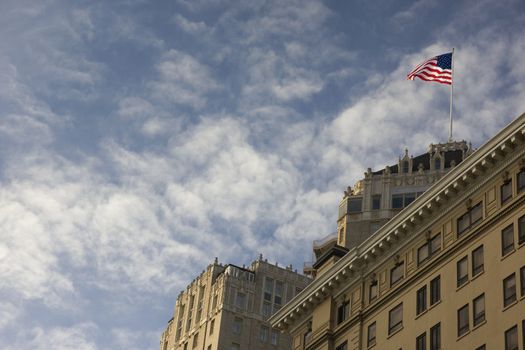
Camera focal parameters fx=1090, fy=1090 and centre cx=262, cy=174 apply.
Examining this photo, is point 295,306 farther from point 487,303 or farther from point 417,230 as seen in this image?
point 487,303

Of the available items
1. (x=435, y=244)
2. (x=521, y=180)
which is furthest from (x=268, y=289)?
(x=521, y=180)

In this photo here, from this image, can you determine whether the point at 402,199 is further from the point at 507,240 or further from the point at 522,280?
the point at 522,280

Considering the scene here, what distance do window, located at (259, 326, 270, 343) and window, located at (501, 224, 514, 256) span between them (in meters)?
68.6

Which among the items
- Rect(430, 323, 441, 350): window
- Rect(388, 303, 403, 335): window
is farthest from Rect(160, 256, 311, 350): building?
Rect(430, 323, 441, 350): window

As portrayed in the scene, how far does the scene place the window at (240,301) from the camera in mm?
127875

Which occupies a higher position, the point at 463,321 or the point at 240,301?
the point at 240,301

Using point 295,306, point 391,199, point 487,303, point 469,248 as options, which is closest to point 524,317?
point 487,303

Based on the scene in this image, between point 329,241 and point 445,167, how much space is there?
1446cm

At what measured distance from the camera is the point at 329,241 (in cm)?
11531

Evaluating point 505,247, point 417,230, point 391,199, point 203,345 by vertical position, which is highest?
point 391,199

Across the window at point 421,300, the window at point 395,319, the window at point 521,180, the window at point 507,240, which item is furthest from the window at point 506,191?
the window at point 395,319

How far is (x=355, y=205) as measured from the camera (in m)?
114

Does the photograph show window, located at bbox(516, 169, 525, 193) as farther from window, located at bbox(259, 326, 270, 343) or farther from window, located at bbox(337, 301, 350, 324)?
window, located at bbox(259, 326, 270, 343)

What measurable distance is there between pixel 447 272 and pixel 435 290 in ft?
Result: 4.96
